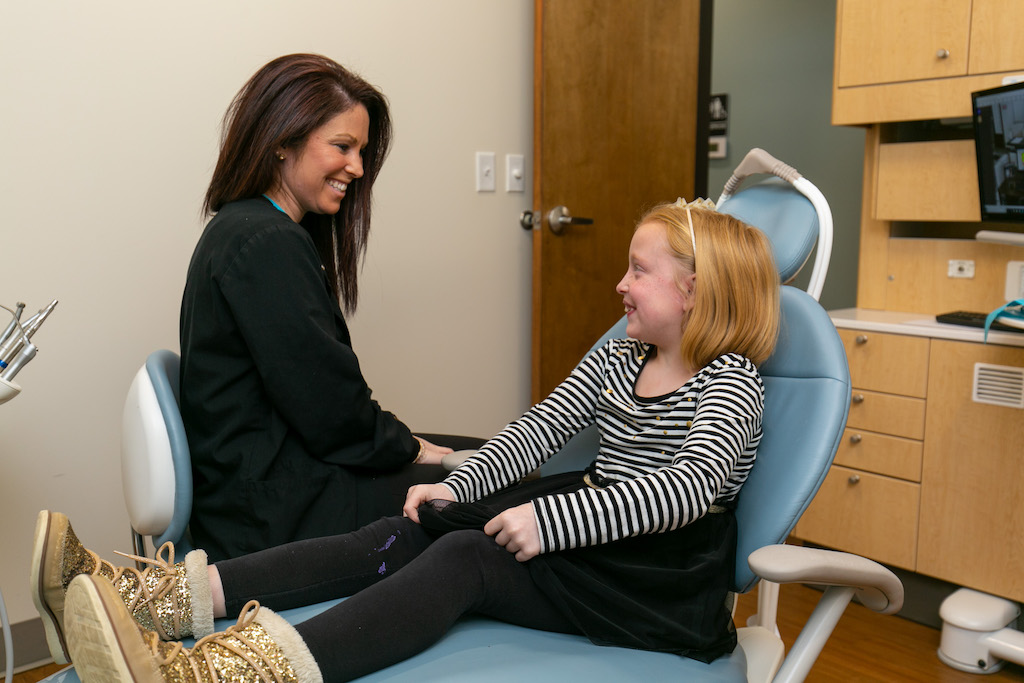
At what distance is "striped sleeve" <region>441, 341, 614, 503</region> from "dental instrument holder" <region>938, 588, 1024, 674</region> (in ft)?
3.96

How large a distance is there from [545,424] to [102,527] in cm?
120

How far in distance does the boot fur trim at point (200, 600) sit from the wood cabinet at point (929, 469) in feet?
5.98

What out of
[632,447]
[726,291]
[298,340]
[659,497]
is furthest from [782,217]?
[298,340]

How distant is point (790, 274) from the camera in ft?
4.41

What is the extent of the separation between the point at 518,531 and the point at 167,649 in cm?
44

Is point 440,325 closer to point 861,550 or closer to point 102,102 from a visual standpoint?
point 102,102

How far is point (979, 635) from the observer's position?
6.40 ft

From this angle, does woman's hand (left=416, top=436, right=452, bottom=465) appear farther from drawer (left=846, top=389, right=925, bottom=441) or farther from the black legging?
drawer (left=846, top=389, right=925, bottom=441)

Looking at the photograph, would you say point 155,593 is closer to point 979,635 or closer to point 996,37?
point 979,635

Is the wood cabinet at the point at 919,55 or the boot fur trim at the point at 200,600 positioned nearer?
the boot fur trim at the point at 200,600

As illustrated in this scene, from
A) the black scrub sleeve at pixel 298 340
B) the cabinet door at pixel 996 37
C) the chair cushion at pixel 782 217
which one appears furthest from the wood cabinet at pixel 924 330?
the black scrub sleeve at pixel 298 340

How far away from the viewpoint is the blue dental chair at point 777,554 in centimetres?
99

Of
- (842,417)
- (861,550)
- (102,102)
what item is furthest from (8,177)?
(861,550)

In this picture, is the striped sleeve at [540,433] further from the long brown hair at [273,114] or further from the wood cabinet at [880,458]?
the wood cabinet at [880,458]
